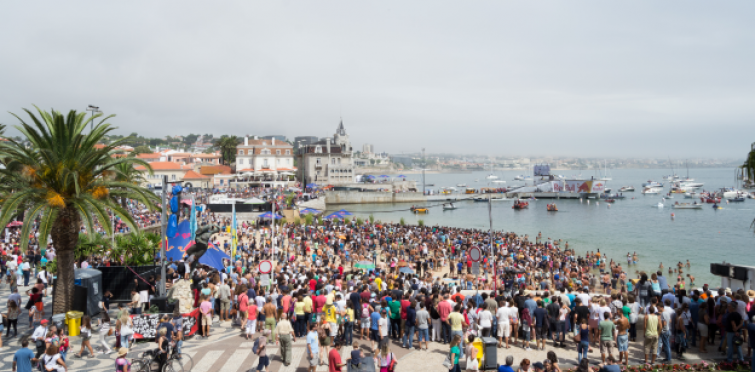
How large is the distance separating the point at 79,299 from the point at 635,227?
200 ft

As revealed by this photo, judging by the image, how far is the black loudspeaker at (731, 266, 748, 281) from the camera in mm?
11688

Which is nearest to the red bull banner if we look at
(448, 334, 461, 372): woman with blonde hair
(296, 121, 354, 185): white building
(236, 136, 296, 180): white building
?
(296, 121, 354, 185): white building

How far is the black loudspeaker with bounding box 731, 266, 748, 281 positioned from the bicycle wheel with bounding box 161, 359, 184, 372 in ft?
45.6

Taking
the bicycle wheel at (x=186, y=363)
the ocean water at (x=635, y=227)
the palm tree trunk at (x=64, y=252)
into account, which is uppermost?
the palm tree trunk at (x=64, y=252)

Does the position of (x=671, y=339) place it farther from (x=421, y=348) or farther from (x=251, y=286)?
(x=251, y=286)

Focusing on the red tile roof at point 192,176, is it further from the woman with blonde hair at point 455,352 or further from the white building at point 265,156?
the woman with blonde hair at point 455,352

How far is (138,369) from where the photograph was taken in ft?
27.0

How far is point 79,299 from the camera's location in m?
11.6

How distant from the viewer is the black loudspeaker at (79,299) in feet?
37.9

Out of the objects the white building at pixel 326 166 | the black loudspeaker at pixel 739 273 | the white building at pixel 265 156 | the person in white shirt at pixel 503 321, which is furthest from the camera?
the white building at pixel 326 166

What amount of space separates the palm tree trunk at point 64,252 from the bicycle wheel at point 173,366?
16.3 ft

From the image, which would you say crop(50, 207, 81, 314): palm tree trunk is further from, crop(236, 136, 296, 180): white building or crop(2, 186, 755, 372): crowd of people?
crop(236, 136, 296, 180): white building

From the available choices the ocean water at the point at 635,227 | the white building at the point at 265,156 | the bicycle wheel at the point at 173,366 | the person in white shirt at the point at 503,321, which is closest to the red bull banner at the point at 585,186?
the ocean water at the point at 635,227

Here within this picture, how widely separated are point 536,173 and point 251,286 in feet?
343
